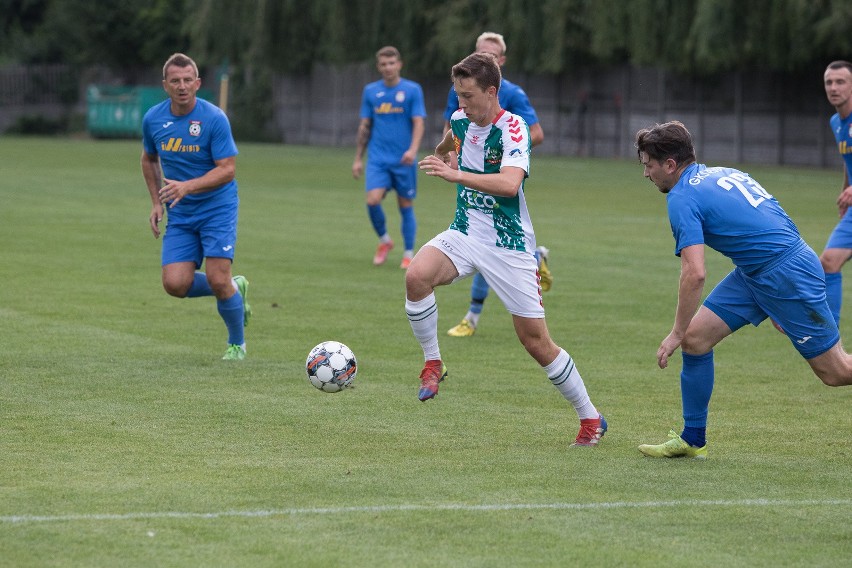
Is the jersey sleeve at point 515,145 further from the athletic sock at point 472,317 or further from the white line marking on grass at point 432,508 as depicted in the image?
the athletic sock at point 472,317

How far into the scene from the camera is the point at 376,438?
7.45m

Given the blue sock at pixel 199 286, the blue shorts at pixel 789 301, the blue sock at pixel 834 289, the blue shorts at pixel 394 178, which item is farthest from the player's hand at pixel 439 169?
the blue shorts at pixel 394 178

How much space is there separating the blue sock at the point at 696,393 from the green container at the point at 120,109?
47725 millimetres

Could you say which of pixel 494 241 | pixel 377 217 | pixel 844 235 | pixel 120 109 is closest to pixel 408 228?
pixel 377 217

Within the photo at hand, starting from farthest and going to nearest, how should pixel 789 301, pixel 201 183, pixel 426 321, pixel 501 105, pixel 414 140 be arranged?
1. pixel 414 140
2. pixel 501 105
3. pixel 201 183
4. pixel 426 321
5. pixel 789 301

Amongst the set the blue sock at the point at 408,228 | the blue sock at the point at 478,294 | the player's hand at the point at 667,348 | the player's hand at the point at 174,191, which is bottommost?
the blue sock at the point at 408,228

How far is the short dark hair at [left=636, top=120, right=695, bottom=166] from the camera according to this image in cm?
657

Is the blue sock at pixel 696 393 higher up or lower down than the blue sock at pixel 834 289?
higher up

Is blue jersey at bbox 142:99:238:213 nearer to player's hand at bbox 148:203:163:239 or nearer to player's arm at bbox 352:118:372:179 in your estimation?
player's hand at bbox 148:203:163:239

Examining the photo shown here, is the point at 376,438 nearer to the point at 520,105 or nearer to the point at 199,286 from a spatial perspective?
the point at 199,286

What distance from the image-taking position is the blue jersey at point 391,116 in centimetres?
1627

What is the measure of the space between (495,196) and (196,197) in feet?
10.4

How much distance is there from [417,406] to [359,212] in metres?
14.8

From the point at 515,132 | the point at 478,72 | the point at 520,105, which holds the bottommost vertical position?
the point at 520,105
